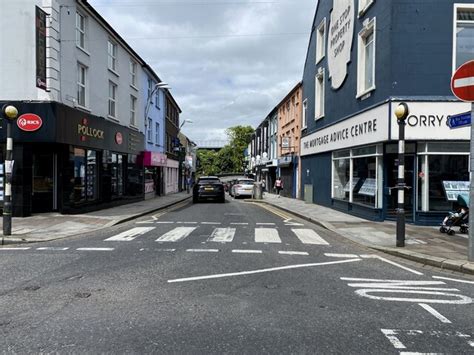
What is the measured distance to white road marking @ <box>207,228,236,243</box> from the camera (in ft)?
33.6

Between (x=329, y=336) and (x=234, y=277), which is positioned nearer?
(x=329, y=336)

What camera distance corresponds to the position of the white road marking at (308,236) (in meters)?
10.5

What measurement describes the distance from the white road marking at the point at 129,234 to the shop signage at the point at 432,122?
8.12 meters

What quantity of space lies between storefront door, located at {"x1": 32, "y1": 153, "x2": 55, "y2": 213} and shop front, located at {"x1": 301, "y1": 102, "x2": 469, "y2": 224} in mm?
11635

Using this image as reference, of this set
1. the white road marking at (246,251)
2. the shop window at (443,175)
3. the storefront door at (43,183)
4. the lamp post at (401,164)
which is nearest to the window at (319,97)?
the shop window at (443,175)

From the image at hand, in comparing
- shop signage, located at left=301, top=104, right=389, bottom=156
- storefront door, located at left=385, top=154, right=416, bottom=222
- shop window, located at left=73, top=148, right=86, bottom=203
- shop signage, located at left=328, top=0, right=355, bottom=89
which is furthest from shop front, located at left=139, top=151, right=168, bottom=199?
storefront door, located at left=385, top=154, right=416, bottom=222

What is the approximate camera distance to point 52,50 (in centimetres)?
1472

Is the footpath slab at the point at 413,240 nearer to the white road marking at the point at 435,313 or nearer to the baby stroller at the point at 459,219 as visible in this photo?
the baby stroller at the point at 459,219

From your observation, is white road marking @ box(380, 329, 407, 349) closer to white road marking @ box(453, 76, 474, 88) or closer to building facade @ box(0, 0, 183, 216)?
white road marking @ box(453, 76, 474, 88)

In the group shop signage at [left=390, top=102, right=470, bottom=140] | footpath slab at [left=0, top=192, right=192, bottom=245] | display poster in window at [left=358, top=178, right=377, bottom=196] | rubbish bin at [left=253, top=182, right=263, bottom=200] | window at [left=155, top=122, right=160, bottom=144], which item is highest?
window at [left=155, top=122, right=160, bottom=144]

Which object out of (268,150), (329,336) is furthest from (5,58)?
(268,150)

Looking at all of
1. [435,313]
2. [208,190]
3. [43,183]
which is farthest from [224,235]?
[208,190]

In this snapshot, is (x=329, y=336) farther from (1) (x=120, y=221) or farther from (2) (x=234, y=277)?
(1) (x=120, y=221)

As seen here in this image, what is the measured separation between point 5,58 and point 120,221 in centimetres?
690
